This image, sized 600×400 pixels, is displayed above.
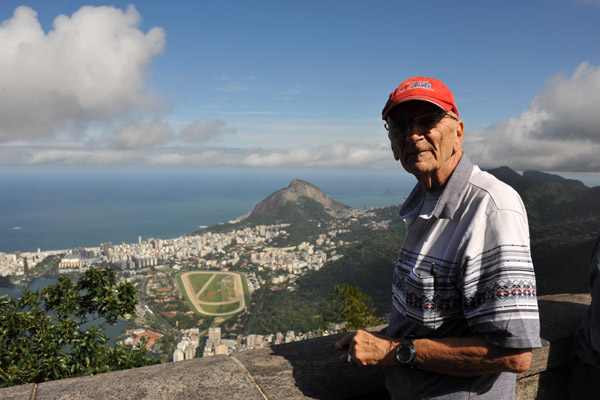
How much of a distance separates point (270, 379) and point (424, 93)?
3.76ft

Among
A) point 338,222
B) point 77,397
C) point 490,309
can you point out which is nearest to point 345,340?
point 490,309

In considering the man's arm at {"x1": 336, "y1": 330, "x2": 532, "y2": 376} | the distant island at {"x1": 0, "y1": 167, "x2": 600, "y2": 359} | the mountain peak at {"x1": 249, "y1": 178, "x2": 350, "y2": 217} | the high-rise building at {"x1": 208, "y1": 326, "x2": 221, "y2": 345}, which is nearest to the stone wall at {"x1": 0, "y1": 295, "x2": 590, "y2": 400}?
the man's arm at {"x1": 336, "y1": 330, "x2": 532, "y2": 376}

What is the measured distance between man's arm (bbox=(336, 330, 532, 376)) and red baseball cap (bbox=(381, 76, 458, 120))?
62 centimetres

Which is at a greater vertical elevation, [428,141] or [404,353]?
[428,141]

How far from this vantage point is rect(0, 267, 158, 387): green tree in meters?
2.48

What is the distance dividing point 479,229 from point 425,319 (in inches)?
11.6

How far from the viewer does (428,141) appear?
1060mm

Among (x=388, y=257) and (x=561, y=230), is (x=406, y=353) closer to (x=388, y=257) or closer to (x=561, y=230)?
(x=561, y=230)

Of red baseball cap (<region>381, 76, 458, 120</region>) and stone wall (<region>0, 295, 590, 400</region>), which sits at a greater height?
red baseball cap (<region>381, 76, 458, 120</region>)

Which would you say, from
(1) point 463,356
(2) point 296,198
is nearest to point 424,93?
(1) point 463,356

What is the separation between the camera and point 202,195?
16175cm

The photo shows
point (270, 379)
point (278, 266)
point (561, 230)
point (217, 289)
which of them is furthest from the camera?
point (278, 266)

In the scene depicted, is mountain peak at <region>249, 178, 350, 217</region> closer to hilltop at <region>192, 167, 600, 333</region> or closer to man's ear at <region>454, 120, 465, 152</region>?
hilltop at <region>192, 167, 600, 333</region>

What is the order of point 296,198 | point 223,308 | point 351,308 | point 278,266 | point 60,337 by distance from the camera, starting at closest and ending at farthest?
point 60,337 → point 351,308 → point 223,308 → point 278,266 → point 296,198
